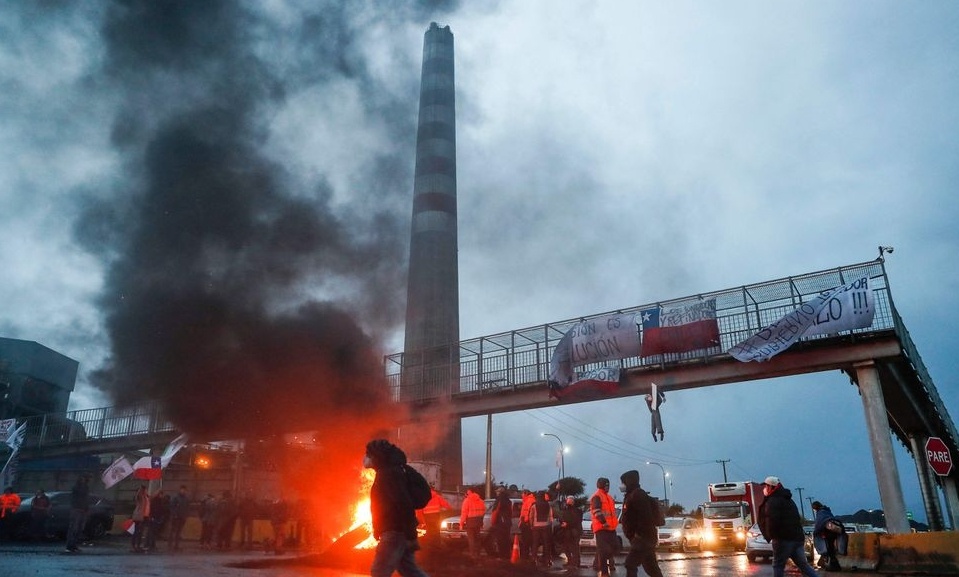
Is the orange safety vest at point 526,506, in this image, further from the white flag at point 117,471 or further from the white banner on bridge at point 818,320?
the white flag at point 117,471

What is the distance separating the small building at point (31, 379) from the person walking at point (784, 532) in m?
44.7

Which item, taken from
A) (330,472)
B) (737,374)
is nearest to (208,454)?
(330,472)

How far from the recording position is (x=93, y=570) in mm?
8375

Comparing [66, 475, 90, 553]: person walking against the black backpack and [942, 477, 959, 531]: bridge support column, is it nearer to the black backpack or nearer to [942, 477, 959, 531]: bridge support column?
the black backpack

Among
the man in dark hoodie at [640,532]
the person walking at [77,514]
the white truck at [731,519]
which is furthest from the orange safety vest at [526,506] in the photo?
the white truck at [731,519]

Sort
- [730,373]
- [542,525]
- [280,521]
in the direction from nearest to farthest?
[542,525] < [280,521] < [730,373]

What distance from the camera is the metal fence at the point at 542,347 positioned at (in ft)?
61.5

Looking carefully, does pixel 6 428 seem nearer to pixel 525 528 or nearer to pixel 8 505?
pixel 8 505

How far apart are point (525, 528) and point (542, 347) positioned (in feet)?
30.9

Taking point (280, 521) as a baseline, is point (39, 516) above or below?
above

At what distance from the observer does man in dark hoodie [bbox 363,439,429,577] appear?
14.8 feet

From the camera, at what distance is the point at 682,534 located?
22453 millimetres

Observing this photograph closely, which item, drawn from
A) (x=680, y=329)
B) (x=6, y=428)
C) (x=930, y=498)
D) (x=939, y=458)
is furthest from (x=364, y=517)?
(x=6, y=428)

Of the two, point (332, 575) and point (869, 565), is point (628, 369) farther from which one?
point (332, 575)
